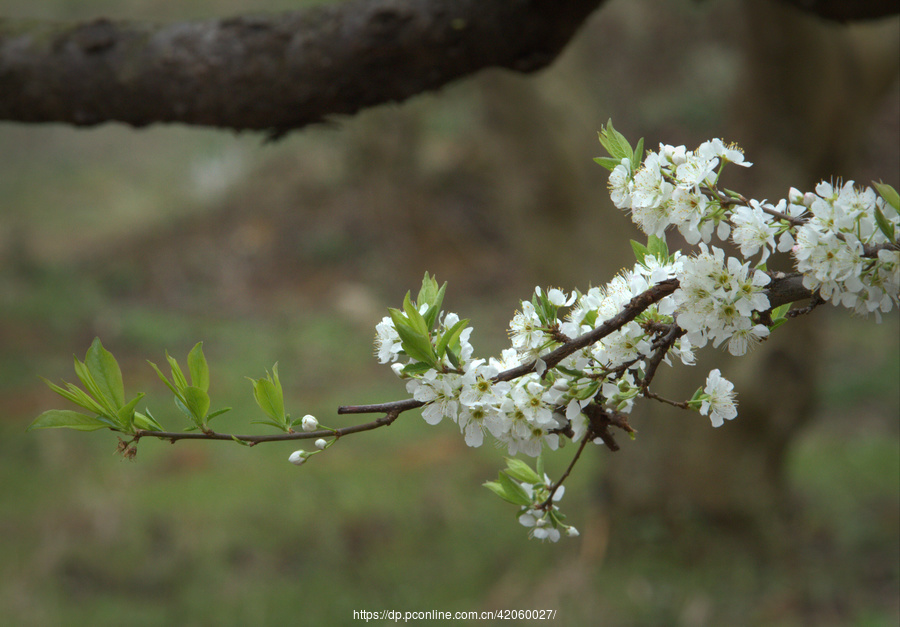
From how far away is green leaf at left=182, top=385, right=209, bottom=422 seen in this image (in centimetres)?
80

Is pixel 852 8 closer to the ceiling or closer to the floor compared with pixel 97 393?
closer to the ceiling

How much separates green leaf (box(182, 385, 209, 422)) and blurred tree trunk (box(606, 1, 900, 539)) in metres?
2.60

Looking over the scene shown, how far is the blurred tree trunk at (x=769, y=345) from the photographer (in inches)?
118

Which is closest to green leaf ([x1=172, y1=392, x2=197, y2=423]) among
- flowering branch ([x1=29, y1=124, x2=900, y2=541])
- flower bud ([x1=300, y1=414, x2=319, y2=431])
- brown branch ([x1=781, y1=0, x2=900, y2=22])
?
flowering branch ([x1=29, y1=124, x2=900, y2=541])

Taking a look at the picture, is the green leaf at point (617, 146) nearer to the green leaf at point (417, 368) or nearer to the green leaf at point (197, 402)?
the green leaf at point (417, 368)

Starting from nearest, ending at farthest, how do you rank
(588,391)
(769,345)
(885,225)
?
(885,225) → (588,391) → (769,345)

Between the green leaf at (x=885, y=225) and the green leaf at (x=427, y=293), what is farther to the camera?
the green leaf at (x=427, y=293)

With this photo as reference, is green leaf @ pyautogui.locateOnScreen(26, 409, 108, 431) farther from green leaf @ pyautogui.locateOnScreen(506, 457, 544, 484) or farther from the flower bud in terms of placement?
green leaf @ pyautogui.locateOnScreen(506, 457, 544, 484)

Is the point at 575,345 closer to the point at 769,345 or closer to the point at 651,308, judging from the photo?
the point at 651,308

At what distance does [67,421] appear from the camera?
795 mm

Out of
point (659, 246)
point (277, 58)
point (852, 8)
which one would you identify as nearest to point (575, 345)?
point (659, 246)

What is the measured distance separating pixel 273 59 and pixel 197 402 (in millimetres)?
933

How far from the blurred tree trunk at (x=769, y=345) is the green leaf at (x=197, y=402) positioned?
2.60 metres

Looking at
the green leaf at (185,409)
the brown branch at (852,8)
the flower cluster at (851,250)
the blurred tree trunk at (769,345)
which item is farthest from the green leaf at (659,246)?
the blurred tree trunk at (769,345)
